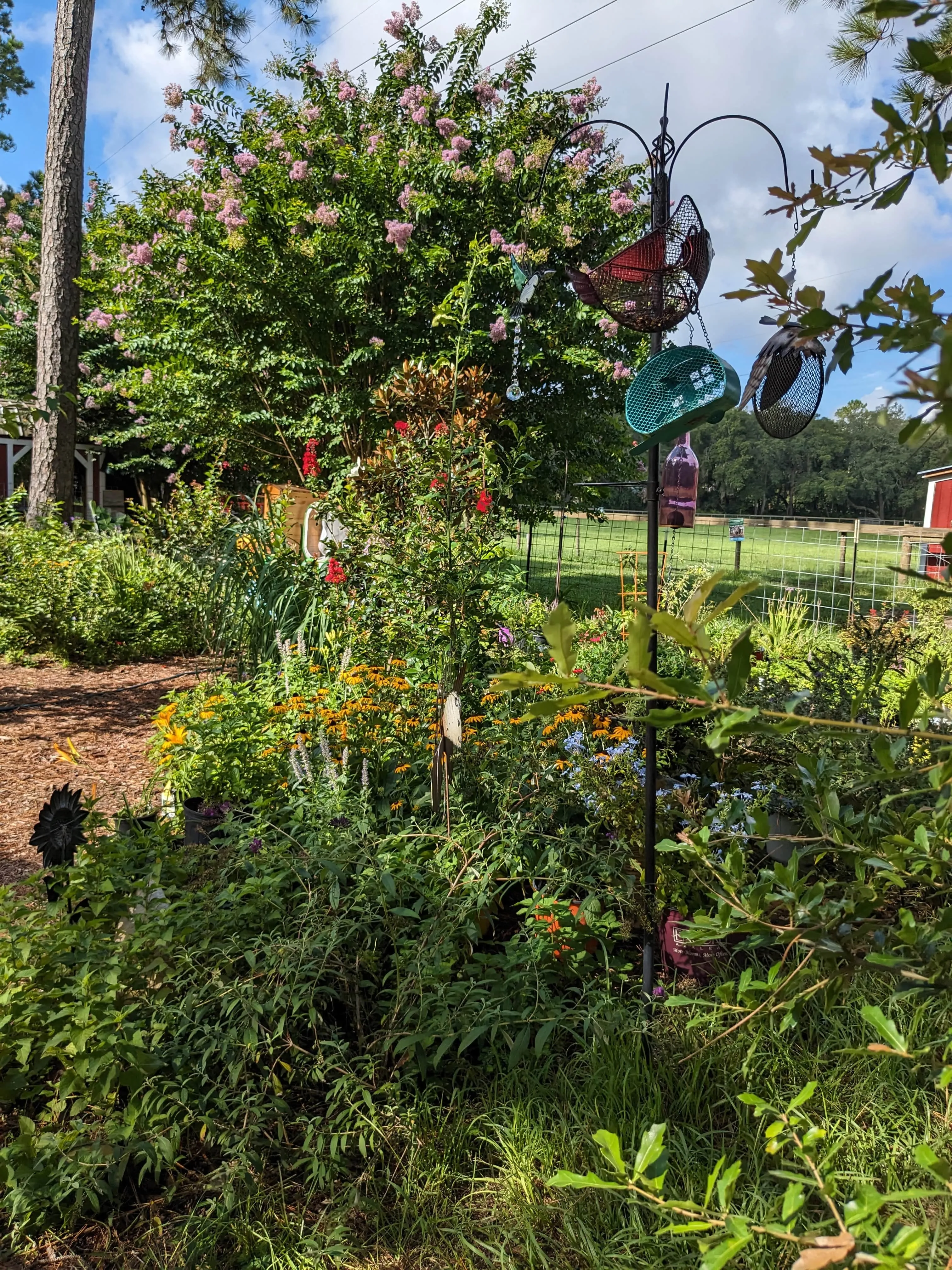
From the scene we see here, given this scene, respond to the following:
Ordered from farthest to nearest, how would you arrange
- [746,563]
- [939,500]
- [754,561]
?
[754,561] < [746,563] < [939,500]

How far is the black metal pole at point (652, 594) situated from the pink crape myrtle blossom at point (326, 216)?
5660 millimetres

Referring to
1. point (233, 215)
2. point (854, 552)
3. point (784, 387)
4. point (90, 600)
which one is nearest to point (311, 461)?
point (90, 600)

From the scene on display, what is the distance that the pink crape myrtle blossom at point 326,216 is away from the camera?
686 cm

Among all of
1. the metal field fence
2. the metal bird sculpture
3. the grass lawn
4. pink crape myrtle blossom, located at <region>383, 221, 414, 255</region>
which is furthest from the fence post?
the metal bird sculpture

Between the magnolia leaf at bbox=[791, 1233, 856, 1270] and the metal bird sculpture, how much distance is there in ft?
5.30

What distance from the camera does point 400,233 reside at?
6.73 m

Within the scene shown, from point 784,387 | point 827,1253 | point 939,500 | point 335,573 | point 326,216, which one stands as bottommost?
point 827,1253

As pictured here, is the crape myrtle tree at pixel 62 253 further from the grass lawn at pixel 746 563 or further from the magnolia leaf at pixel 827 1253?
the magnolia leaf at pixel 827 1253

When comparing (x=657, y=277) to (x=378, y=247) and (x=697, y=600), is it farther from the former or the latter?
(x=378, y=247)

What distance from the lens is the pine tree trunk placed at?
6.61m

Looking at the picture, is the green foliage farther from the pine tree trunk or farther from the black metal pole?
the black metal pole

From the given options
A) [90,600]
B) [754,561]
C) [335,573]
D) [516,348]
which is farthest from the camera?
[754,561]

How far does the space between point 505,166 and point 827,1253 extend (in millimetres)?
7765

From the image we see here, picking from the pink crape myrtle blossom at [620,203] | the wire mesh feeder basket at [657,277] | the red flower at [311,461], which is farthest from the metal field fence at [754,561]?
the pink crape myrtle blossom at [620,203]
